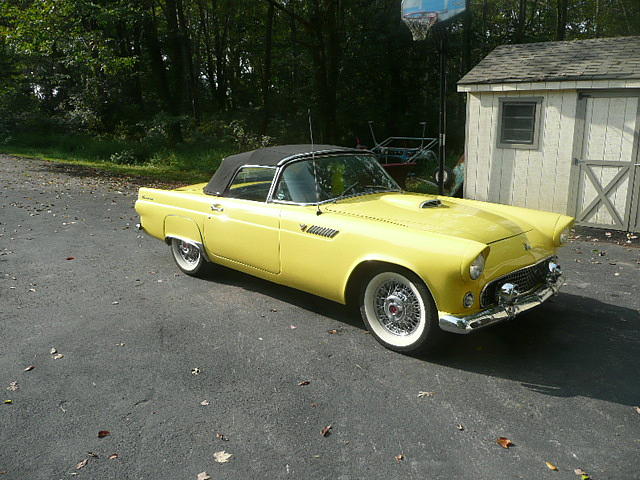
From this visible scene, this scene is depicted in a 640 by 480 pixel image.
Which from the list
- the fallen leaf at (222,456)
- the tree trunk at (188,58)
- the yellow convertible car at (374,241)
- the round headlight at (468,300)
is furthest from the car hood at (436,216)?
the tree trunk at (188,58)

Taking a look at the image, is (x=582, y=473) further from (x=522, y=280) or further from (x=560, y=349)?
(x=522, y=280)

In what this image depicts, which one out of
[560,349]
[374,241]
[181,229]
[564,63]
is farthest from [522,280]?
[564,63]

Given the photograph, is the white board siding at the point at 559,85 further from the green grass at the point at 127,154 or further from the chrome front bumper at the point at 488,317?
the green grass at the point at 127,154

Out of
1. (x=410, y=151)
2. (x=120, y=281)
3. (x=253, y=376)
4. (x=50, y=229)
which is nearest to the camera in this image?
(x=253, y=376)

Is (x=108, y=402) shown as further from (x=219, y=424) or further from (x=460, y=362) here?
(x=460, y=362)

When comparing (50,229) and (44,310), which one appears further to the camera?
(50,229)

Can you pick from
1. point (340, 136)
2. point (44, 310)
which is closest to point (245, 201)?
point (44, 310)

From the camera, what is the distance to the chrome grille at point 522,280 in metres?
4.20

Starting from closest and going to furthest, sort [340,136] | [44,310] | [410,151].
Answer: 1. [44,310]
2. [410,151]
3. [340,136]

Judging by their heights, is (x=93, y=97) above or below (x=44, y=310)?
above

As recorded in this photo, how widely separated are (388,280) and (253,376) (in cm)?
133

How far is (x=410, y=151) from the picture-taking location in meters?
18.2

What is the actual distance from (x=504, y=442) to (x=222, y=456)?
1680mm

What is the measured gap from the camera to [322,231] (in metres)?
4.79
